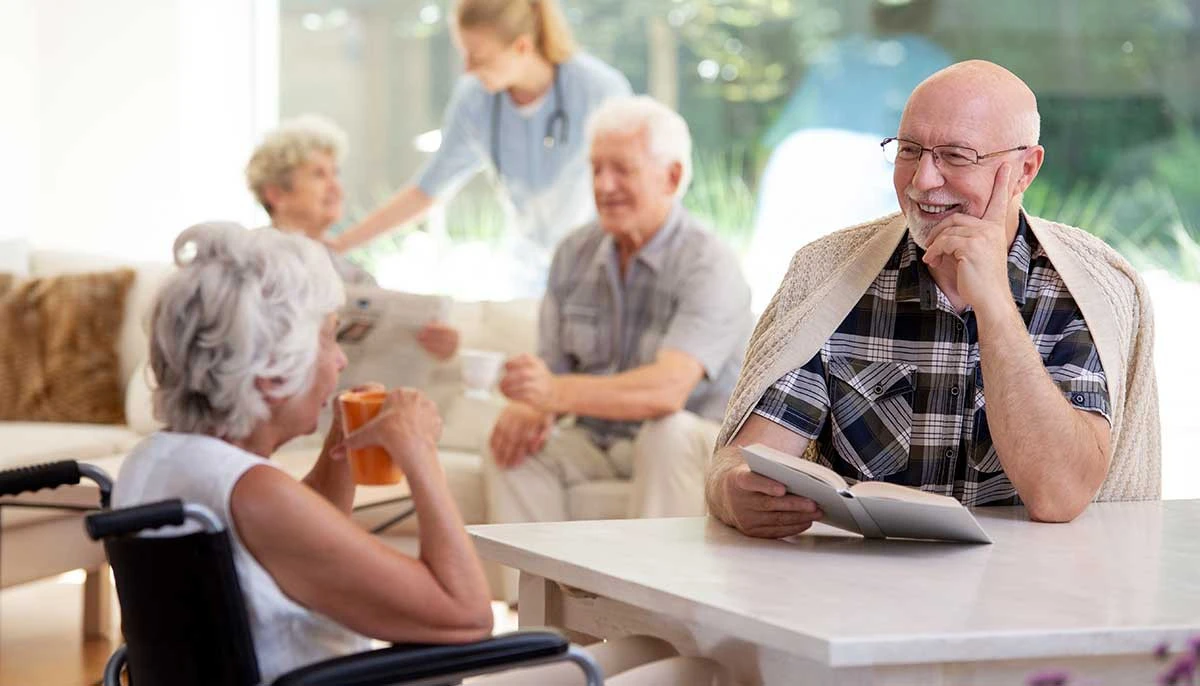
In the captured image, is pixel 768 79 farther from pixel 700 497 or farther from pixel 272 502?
pixel 272 502

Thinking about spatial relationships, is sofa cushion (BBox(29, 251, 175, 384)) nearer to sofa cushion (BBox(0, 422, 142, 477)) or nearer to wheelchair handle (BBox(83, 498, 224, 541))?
sofa cushion (BBox(0, 422, 142, 477))

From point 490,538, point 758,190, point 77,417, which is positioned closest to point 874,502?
point 490,538

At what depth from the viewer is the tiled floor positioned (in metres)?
3.45

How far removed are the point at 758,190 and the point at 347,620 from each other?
4050 millimetres

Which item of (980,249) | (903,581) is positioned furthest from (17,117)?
(903,581)

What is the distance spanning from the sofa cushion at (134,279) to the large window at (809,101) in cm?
125

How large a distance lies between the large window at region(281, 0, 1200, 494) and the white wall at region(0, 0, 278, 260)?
379 millimetres

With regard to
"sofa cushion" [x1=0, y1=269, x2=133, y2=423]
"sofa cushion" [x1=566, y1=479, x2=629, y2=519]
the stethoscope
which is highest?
the stethoscope

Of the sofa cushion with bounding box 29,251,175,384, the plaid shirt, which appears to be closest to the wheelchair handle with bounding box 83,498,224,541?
the plaid shirt

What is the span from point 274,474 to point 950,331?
1037 millimetres

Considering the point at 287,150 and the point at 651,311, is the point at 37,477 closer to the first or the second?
the point at 651,311

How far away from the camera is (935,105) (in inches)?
81.2

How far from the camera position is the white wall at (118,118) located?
221 inches

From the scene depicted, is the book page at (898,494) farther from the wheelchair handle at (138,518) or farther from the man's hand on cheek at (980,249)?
the wheelchair handle at (138,518)
